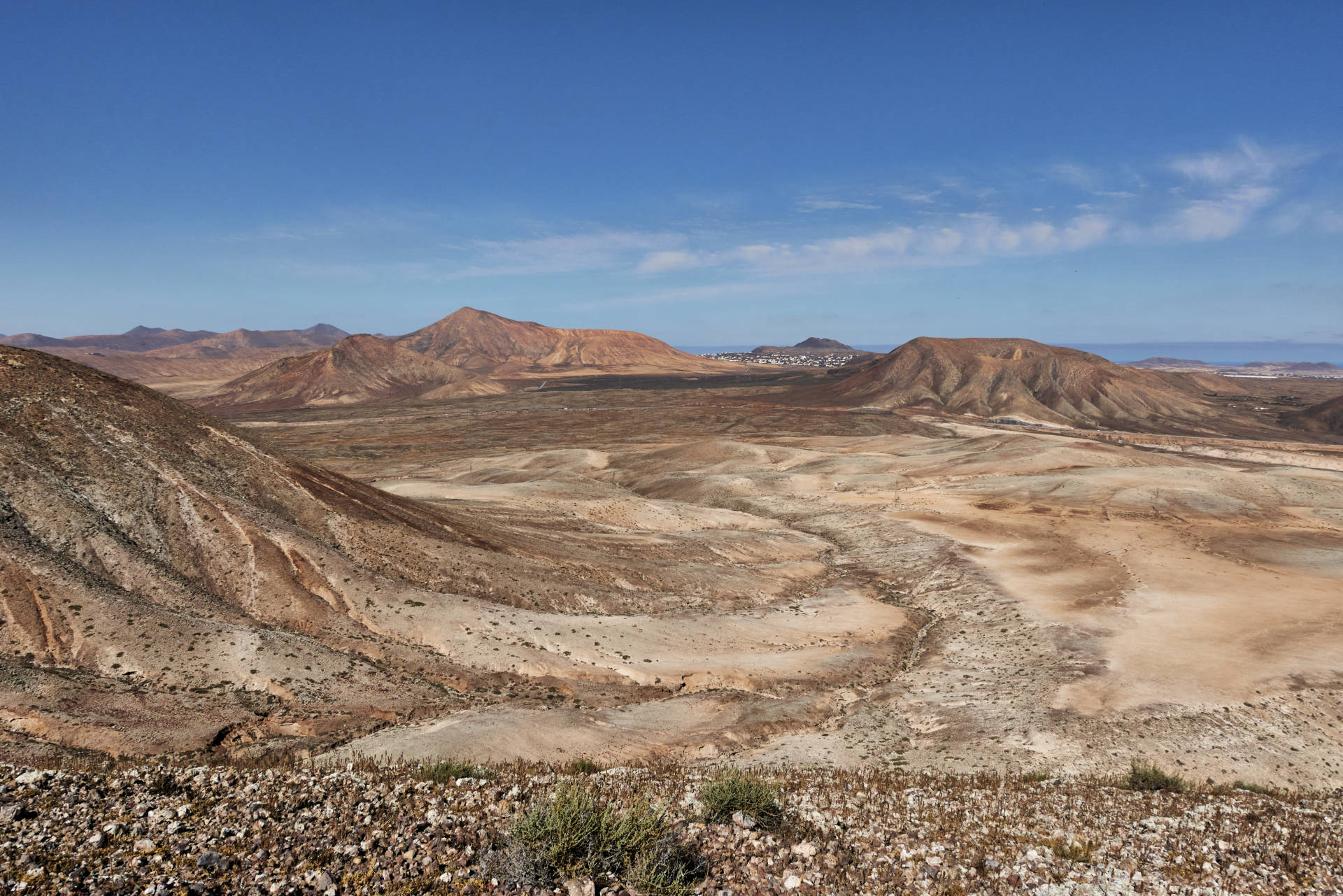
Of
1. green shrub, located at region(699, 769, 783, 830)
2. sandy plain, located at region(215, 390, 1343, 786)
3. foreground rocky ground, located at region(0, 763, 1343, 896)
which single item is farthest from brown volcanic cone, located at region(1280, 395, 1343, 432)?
green shrub, located at region(699, 769, 783, 830)

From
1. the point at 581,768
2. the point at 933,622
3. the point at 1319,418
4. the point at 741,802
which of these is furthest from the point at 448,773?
the point at 1319,418

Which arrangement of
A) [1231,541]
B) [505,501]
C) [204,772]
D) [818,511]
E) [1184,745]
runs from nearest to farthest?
1. [204,772]
2. [1184,745]
3. [1231,541]
4. [505,501]
5. [818,511]

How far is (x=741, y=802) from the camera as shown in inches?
377

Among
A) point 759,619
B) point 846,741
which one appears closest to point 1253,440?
point 759,619

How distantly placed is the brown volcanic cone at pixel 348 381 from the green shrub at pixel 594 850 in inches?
6771

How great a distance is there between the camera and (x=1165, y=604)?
1221 inches

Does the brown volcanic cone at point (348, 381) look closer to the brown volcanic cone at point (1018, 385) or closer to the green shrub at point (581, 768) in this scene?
the brown volcanic cone at point (1018, 385)

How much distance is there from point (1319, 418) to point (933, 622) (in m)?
147

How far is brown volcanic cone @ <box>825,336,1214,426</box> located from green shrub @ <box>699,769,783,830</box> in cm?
13713

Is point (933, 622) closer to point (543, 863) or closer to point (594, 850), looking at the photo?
point (594, 850)

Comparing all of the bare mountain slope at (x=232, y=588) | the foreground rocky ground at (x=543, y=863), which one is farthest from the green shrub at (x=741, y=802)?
the bare mountain slope at (x=232, y=588)

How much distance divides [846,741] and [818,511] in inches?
1423

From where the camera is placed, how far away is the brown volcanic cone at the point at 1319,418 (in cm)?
12212

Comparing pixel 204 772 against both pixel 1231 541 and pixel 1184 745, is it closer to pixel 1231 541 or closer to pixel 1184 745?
pixel 1184 745
